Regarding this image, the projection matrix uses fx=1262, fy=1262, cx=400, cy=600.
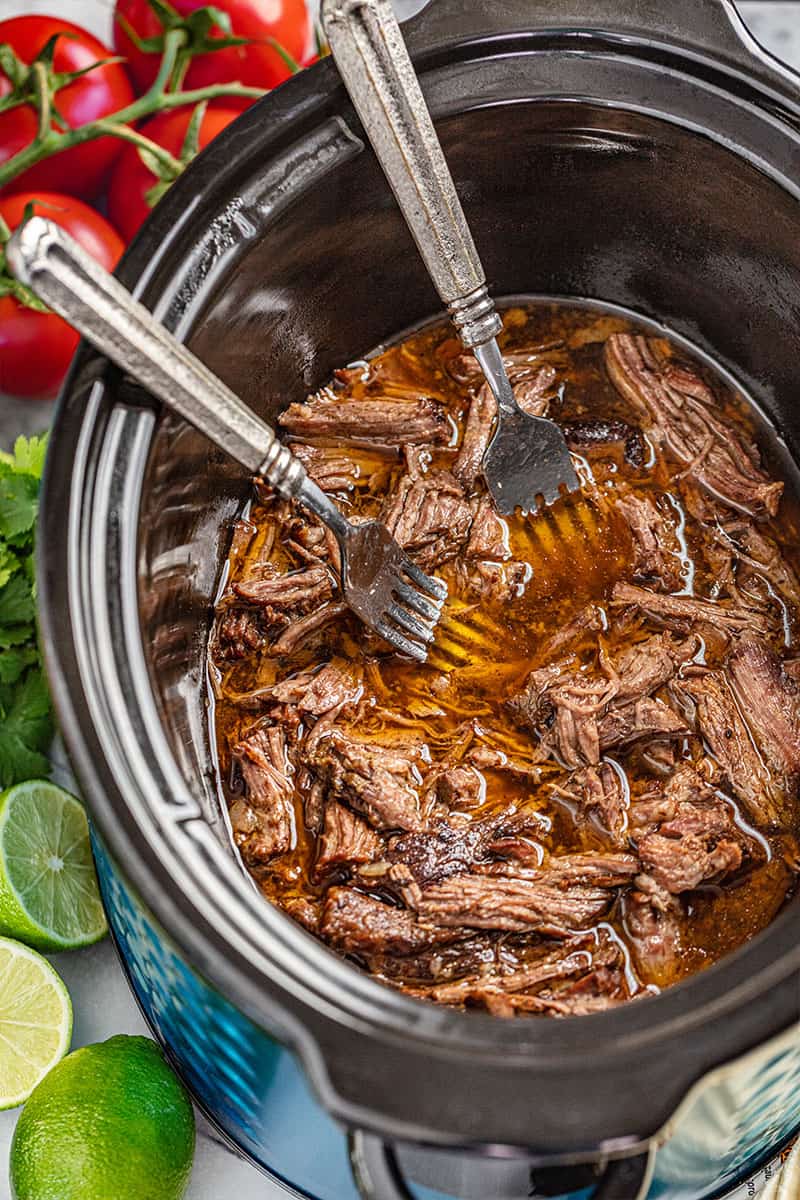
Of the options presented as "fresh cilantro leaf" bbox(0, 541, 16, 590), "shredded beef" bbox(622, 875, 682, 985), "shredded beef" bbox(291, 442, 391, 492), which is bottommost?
"shredded beef" bbox(622, 875, 682, 985)

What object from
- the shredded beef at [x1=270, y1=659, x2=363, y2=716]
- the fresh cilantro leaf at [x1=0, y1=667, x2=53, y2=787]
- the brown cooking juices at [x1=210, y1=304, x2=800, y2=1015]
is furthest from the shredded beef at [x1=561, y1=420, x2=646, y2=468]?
the fresh cilantro leaf at [x1=0, y1=667, x2=53, y2=787]

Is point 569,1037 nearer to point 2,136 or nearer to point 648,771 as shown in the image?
point 648,771

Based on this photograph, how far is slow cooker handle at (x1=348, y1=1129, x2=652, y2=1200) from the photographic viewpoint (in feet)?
4.63

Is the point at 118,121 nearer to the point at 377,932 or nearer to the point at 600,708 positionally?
the point at 600,708

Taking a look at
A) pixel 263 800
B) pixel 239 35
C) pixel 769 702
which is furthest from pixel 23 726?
pixel 239 35

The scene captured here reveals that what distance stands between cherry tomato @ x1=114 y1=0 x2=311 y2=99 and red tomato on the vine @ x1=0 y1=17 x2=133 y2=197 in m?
0.06

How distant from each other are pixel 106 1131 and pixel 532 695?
0.92 meters

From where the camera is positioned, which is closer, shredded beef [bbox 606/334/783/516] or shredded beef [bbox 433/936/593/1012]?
shredded beef [bbox 433/936/593/1012]

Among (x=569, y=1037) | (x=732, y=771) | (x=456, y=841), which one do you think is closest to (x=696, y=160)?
(x=732, y=771)

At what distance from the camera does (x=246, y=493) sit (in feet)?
7.36

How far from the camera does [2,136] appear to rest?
265 cm

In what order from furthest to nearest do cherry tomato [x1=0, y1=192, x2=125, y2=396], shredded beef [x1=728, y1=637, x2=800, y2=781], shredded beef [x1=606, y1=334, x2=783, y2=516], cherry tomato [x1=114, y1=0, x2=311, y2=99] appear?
1. cherry tomato [x1=114, y1=0, x2=311, y2=99]
2. cherry tomato [x1=0, y1=192, x2=125, y2=396]
3. shredded beef [x1=606, y1=334, x2=783, y2=516]
4. shredded beef [x1=728, y1=637, x2=800, y2=781]

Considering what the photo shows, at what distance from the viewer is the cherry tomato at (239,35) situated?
2.70 metres

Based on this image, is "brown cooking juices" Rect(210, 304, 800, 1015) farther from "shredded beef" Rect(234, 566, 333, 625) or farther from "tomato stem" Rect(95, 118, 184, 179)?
"tomato stem" Rect(95, 118, 184, 179)
